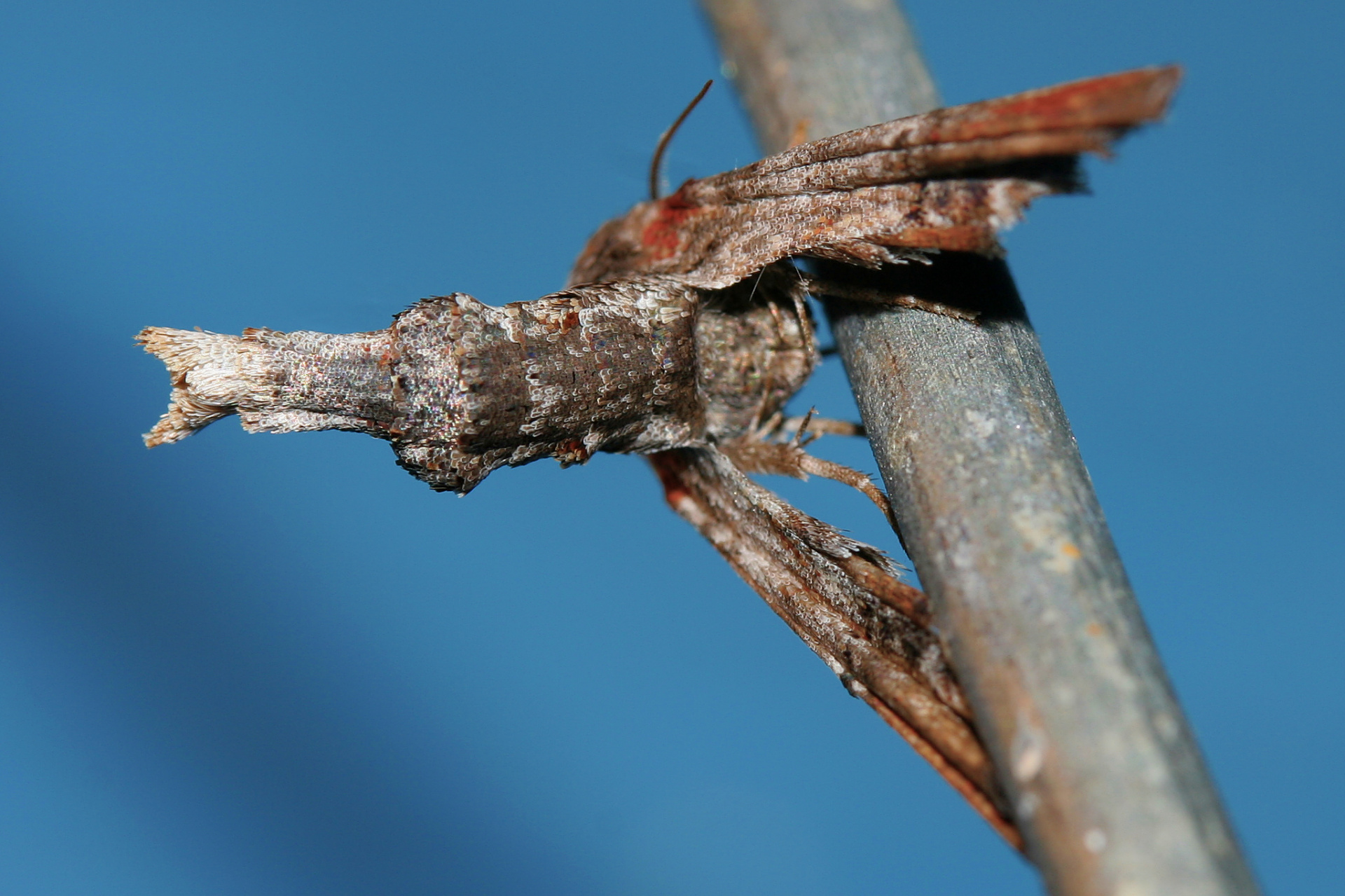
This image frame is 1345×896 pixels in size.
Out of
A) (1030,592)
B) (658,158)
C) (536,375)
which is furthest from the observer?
(658,158)

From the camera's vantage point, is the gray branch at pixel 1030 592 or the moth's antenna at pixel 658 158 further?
the moth's antenna at pixel 658 158

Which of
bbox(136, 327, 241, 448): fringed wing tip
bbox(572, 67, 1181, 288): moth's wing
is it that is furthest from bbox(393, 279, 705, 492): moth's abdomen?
bbox(136, 327, 241, 448): fringed wing tip

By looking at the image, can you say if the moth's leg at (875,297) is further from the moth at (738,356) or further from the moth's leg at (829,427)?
the moth's leg at (829,427)

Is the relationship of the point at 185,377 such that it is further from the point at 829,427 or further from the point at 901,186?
the point at 829,427

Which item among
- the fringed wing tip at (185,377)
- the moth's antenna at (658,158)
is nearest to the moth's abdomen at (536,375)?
the fringed wing tip at (185,377)

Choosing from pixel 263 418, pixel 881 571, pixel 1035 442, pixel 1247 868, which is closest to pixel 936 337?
pixel 1035 442

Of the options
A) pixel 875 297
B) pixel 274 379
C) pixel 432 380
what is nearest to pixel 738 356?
pixel 875 297
